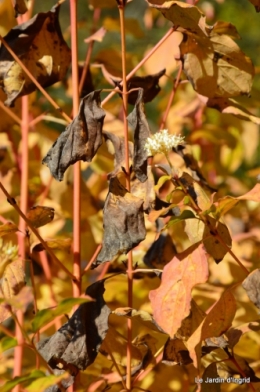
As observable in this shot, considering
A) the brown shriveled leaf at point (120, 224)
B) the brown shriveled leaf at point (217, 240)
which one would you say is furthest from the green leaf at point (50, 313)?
the brown shriveled leaf at point (217, 240)

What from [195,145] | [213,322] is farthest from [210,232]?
[195,145]

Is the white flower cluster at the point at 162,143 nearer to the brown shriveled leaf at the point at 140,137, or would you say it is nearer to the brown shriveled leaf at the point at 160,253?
the brown shriveled leaf at the point at 140,137

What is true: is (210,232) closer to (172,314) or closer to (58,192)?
(172,314)

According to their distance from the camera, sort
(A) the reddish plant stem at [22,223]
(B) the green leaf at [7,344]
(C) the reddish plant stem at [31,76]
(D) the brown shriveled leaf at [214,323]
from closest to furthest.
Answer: (B) the green leaf at [7,344] < (D) the brown shriveled leaf at [214,323] < (C) the reddish plant stem at [31,76] < (A) the reddish plant stem at [22,223]

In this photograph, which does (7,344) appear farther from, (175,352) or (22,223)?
(22,223)

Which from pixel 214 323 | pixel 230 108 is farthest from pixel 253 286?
pixel 230 108

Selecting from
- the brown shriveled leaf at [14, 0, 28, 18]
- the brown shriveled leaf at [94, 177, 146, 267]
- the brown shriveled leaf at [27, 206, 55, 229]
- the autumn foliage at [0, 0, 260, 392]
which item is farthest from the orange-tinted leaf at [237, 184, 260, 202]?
the brown shriveled leaf at [14, 0, 28, 18]

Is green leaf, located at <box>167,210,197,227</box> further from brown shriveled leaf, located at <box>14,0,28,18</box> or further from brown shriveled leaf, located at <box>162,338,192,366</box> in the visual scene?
brown shriveled leaf, located at <box>14,0,28,18</box>
